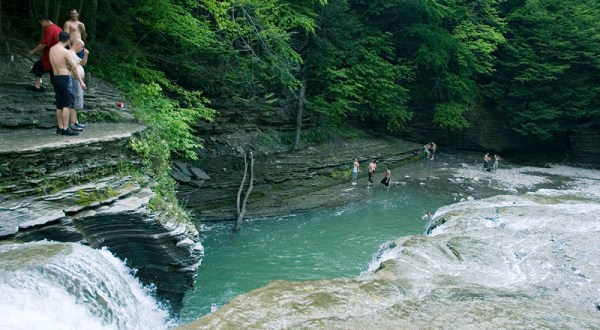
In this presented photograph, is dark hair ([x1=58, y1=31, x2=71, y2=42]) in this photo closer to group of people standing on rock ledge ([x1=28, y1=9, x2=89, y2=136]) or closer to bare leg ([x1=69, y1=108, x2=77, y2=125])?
group of people standing on rock ledge ([x1=28, y1=9, x2=89, y2=136])

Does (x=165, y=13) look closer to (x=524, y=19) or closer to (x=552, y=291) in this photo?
(x=552, y=291)

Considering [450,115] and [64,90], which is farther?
[450,115]

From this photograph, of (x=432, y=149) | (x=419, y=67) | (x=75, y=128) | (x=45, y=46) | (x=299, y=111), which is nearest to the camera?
(x=75, y=128)

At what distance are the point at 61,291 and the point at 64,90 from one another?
156 inches

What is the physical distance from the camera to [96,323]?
15.9 ft

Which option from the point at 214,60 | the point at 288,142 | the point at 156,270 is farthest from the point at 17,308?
the point at 288,142

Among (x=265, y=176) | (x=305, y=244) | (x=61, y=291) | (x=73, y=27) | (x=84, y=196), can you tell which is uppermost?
(x=73, y=27)

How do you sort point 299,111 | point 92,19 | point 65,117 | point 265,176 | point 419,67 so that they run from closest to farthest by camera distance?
1. point 65,117
2. point 92,19
3. point 265,176
4. point 299,111
5. point 419,67

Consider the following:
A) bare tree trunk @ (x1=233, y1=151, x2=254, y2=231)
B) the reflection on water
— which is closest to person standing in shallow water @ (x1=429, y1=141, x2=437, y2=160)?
the reflection on water

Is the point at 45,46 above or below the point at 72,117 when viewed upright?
above

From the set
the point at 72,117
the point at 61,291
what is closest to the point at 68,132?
the point at 72,117

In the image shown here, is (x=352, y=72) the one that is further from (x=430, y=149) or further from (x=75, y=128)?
(x=75, y=128)

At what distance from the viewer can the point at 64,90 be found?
23.4 ft

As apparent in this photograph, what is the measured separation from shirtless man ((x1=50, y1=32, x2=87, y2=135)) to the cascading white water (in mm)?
2757
